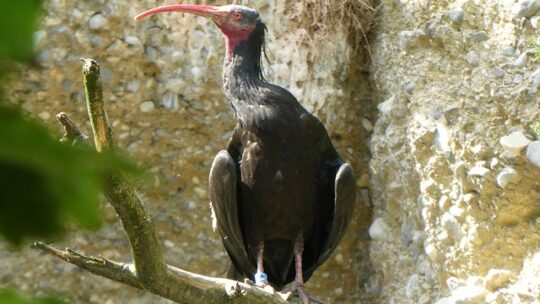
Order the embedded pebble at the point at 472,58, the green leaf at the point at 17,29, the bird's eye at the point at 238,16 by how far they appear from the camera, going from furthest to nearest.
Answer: the embedded pebble at the point at 472,58 → the bird's eye at the point at 238,16 → the green leaf at the point at 17,29

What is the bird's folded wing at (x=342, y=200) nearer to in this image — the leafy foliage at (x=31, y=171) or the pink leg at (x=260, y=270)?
the pink leg at (x=260, y=270)

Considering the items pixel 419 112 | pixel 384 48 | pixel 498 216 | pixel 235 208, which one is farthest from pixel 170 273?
pixel 384 48

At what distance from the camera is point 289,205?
433 centimetres

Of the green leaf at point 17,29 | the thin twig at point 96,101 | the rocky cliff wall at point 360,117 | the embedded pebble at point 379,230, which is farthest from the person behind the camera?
the embedded pebble at point 379,230

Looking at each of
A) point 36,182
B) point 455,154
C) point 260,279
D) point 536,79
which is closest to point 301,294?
point 260,279

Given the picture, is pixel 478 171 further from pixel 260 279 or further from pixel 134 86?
pixel 134 86

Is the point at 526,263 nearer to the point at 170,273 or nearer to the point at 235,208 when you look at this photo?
the point at 235,208

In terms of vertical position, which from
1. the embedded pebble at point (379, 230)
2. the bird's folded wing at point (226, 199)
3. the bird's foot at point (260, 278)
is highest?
the bird's folded wing at point (226, 199)

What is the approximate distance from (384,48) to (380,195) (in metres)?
0.87

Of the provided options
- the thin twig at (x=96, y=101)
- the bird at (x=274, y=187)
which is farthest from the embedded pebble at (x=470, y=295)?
the thin twig at (x=96, y=101)

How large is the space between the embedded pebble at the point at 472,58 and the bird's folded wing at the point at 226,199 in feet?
5.07

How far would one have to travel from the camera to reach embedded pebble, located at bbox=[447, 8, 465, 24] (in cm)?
521

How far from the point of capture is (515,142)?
15.3 feet

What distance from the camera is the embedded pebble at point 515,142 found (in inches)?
182
